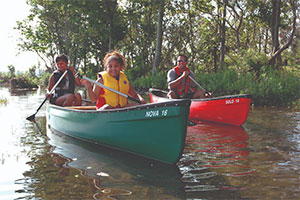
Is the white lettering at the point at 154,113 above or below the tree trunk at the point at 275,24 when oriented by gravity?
below

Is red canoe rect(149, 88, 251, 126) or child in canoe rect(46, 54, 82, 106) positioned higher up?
child in canoe rect(46, 54, 82, 106)

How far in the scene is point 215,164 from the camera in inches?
176

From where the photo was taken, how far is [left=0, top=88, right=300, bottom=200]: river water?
3486 millimetres

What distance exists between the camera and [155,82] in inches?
674

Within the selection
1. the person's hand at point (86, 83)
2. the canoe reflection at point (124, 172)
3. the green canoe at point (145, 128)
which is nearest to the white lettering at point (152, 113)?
the green canoe at point (145, 128)

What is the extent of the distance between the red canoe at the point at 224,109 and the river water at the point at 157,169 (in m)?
0.91

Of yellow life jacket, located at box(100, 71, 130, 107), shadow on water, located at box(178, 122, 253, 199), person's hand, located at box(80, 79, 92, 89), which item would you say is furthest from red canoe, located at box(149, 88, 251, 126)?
person's hand, located at box(80, 79, 92, 89)

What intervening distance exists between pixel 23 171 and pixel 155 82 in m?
13.0

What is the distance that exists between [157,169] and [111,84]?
1801 millimetres

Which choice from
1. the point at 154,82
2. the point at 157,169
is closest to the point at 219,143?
the point at 157,169

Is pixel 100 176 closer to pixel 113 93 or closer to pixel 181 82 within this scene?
pixel 113 93

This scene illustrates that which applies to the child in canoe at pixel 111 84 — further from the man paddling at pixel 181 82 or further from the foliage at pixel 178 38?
the foliage at pixel 178 38

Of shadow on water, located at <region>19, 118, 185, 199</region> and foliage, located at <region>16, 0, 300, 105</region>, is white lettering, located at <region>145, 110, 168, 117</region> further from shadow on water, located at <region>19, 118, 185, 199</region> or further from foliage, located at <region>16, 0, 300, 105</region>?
foliage, located at <region>16, 0, 300, 105</region>

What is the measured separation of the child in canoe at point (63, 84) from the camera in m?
7.35
